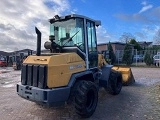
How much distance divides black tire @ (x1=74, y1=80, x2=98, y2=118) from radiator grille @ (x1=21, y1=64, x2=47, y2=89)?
3.17ft

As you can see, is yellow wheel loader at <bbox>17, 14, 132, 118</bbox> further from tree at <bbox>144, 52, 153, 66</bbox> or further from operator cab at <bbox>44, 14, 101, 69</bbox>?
tree at <bbox>144, 52, 153, 66</bbox>

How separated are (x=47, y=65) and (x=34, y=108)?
7.22ft

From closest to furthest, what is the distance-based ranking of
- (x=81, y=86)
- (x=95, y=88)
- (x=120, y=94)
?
(x=81, y=86), (x=95, y=88), (x=120, y=94)

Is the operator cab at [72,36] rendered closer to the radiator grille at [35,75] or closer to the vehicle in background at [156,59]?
the radiator grille at [35,75]

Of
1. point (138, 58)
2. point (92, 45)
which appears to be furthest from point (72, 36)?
point (138, 58)

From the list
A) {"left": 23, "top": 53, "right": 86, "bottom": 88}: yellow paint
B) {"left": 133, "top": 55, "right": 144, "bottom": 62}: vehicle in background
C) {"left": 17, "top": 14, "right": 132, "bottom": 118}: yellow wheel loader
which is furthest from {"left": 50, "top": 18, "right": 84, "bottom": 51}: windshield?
{"left": 133, "top": 55, "right": 144, "bottom": 62}: vehicle in background

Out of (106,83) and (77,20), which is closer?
(77,20)

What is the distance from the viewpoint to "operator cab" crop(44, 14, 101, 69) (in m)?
6.40

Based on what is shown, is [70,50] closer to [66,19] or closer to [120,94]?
[66,19]

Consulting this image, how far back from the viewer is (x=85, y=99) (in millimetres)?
5738

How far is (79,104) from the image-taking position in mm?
5625

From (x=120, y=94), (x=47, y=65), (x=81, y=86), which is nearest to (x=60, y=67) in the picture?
(x=47, y=65)

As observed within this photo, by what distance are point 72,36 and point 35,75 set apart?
1681 mm

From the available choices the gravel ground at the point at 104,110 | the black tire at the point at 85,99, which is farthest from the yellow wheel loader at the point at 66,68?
the gravel ground at the point at 104,110
